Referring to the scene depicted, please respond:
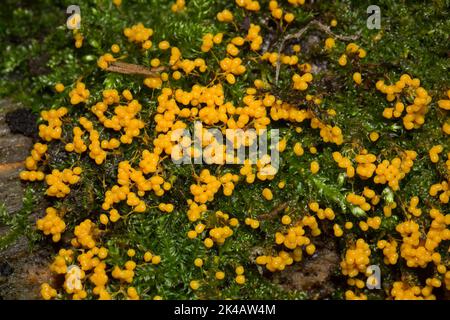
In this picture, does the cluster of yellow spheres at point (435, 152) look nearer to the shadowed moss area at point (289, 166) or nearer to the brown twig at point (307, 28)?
the shadowed moss area at point (289, 166)

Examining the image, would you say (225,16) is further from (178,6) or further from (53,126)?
(53,126)

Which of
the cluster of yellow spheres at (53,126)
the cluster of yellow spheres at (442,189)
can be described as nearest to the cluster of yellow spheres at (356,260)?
the cluster of yellow spheres at (442,189)

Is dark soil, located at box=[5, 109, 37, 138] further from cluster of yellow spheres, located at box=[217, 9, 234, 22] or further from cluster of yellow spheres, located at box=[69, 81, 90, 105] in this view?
cluster of yellow spheres, located at box=[217, 9, 234, 22]

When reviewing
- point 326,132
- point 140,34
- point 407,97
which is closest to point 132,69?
point 140,34

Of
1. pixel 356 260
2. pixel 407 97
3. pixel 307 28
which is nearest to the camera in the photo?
pixel 356 260

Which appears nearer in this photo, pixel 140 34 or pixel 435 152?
pixel 435 152

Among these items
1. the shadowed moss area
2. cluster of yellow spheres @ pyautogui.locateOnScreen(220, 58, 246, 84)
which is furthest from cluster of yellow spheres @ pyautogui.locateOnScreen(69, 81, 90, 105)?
cluster of yellow spheres @ pyautogui.locateOnScreen(220, 58, 246, 84)

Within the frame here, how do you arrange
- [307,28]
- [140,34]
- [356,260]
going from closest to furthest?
[356,260] → [140,34] → [307,28]
